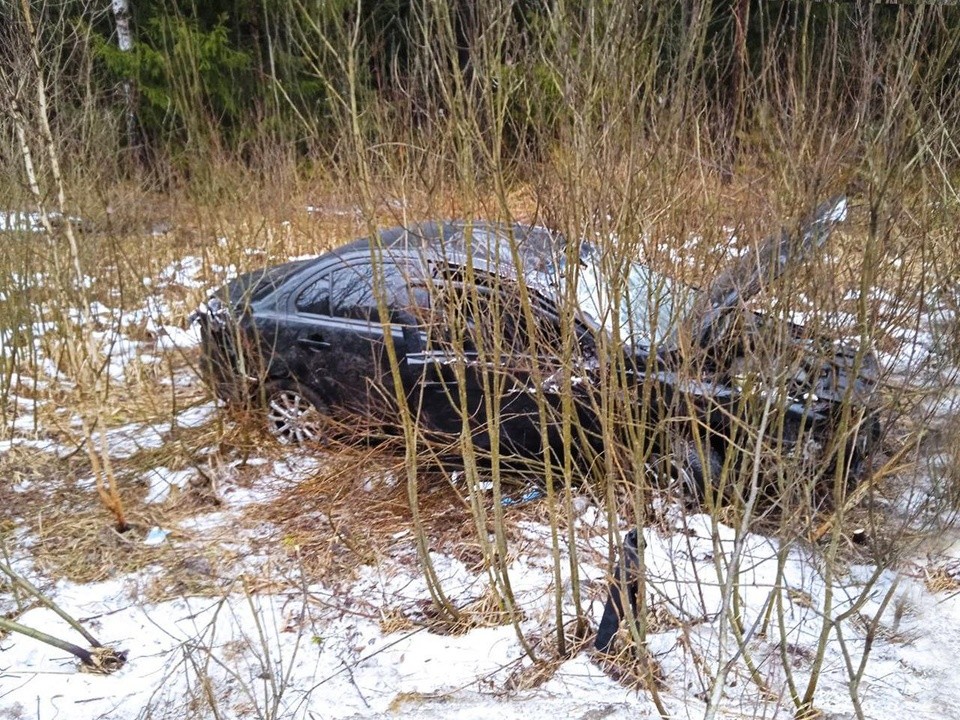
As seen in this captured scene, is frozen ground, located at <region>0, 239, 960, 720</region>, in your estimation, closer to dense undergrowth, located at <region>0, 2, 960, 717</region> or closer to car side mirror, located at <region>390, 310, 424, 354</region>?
dense undergrowth, located at <region>0, 2, 960, 717</region>

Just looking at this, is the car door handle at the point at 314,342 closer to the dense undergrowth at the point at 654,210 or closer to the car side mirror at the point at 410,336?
the car side mirror at the point at 410,336

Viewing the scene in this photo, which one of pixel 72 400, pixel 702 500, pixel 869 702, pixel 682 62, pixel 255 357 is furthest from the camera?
pixel 72 400

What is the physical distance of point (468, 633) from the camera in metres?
4.75

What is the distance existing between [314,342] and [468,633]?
2587 mm

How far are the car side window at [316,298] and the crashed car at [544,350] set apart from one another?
12mm

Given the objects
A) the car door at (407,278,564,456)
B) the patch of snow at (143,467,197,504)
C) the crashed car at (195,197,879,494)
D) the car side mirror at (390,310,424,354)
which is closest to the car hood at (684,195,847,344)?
the crashed car at (195,197,879,494)

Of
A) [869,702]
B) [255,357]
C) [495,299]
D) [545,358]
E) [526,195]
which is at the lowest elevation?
[869,702]

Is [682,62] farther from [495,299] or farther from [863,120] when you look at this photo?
[495,299]

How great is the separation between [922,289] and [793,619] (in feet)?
6.74

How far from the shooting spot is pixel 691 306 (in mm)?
4094

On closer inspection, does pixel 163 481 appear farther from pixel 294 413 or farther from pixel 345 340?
pixel 345 340

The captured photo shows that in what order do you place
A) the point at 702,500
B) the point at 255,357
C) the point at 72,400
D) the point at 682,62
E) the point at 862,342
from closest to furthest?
the point at 862,342 → the point at 682,62 → the point at 702,500 → the point at 255,357 → the point at 72,400

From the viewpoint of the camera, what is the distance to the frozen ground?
4.09 meters

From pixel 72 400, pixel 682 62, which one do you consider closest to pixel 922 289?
pixel 682 62
